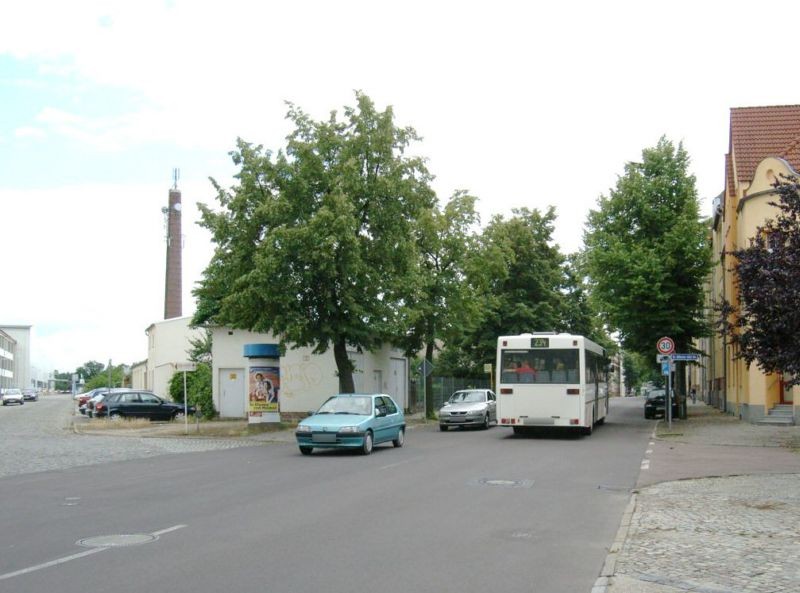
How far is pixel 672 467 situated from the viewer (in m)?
17.5

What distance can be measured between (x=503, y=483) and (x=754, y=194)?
22.1m

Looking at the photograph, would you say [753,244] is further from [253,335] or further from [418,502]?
[253,335]

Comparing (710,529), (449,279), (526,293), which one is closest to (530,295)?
(526,293)

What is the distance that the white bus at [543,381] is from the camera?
25.1 meters

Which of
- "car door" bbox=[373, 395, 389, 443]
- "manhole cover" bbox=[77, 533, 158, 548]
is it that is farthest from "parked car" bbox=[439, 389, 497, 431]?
"manhole cover" bbox=[77, 533, 158, 548]

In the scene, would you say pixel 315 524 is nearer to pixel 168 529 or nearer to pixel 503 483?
pixel 168 529

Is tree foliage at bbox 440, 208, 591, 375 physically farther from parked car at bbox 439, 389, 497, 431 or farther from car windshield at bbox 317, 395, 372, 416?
car windshield at bbox 317, 395, 372, 416

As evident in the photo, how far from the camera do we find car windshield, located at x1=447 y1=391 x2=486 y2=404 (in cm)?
3375

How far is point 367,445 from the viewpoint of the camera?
67.2 feet

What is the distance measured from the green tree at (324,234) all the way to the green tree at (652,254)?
426 inches

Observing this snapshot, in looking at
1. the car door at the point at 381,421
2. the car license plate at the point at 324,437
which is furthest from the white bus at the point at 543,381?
the car license plate at the point at 324,437

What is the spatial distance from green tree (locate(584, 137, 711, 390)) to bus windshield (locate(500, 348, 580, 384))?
36.9 feet

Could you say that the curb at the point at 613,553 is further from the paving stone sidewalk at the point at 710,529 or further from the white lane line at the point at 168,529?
the white lane line at the point at 168,529

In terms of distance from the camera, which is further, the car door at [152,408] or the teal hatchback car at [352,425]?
the car door at [152,408]
